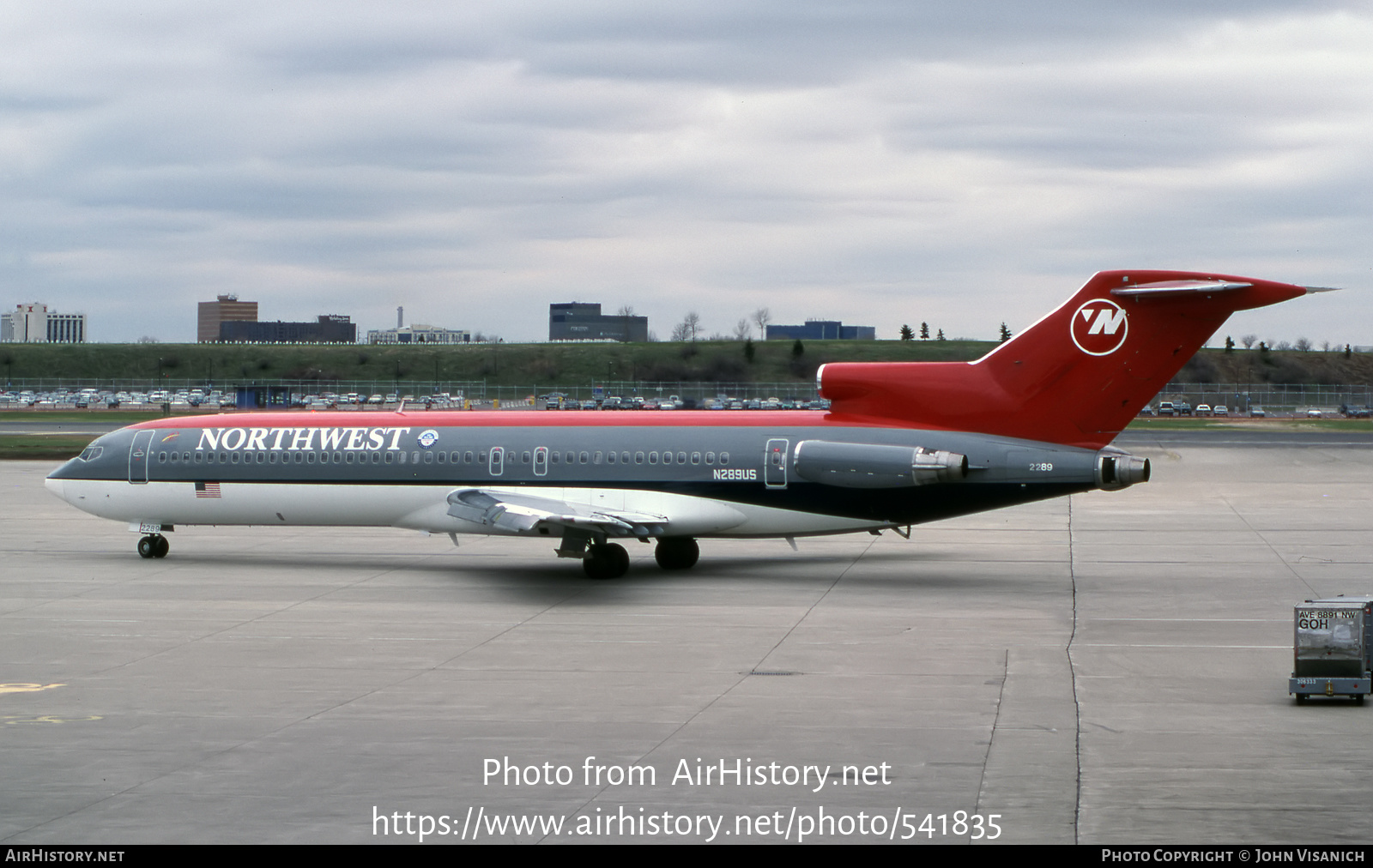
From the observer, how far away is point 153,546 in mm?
32531

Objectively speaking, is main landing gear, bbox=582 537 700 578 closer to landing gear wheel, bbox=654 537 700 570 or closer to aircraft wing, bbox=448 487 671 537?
landing gear wheel, bbox=654 537 700 570

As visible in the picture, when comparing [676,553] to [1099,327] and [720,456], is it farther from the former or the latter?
[1099,327]

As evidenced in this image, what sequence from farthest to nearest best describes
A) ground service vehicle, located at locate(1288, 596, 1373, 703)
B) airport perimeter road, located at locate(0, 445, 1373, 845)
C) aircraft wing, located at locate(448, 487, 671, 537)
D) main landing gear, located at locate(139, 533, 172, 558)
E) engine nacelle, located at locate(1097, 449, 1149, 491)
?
main landing gear, located at locate(139, 533, 172, 558) → aircraft wing, located at locate(448, 487, 671, 537) → engine nacelle, located at locate(1097, 449, 1149, 491) → ground service vehicle, located at locate(1288, 596, 1373, 703) → airport perimeter road, located at locate(0, 445, 1373, 845)

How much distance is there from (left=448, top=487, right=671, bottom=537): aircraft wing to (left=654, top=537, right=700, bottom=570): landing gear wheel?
1257 mm

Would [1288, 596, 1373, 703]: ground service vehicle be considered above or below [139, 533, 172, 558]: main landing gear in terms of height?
above

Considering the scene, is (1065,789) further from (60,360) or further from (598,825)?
(60,360)

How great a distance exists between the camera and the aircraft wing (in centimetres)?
2667

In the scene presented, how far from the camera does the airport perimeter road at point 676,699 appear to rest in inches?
478

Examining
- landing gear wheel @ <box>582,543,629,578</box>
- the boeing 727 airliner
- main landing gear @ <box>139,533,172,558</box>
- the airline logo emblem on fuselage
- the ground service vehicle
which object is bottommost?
main landing gear @ <box>139,533,172,558</box>

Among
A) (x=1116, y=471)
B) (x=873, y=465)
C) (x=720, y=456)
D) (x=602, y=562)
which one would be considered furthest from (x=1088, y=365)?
(x=602, y=562)

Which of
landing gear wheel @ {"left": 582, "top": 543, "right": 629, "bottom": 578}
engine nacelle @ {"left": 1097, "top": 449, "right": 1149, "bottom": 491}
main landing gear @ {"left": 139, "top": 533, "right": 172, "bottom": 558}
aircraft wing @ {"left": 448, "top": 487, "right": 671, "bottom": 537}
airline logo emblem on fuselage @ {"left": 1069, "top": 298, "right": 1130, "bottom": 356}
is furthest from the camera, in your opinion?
main landing gear @ {"left": 139, "top": 533, "right": 172, "bottom": 558}

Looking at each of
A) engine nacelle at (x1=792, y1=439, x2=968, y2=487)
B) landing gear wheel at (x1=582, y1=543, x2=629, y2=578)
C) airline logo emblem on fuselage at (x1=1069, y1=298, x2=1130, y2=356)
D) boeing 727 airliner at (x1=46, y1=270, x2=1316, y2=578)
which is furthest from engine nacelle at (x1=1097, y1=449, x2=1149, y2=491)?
landing gear wheel at (x1=582, y1=543, x2=629, y2=578)

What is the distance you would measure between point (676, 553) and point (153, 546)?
41.3ft

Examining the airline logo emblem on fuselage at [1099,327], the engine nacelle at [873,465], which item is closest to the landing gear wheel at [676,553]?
the engine nacelle at [873,465]
